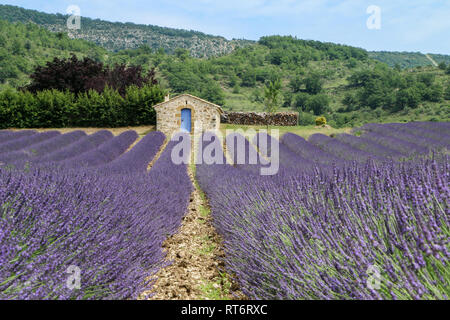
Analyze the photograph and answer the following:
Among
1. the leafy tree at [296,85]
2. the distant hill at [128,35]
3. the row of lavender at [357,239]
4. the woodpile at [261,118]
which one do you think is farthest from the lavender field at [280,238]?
the distant hill at [128,35]

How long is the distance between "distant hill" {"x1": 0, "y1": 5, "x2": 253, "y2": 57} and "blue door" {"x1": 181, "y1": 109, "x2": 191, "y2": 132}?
88365 millimetres

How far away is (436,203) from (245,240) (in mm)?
1265

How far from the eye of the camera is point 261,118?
72.8 ft

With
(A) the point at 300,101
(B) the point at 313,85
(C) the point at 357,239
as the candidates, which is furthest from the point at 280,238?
(B) the point at 313,85

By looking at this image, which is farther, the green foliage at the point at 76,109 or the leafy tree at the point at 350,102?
the leafy tree at the point at 350,102

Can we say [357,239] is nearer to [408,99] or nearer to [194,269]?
[194,269]

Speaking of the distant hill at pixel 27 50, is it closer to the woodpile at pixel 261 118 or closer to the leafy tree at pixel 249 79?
the leafy tree at pixel 249 79

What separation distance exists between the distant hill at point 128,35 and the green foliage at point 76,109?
286ft

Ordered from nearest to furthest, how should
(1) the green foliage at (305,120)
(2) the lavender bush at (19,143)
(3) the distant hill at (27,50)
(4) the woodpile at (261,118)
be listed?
(2) the lavender bush at (19,143) < (4) the woodpile at (261,118) < (1) the green foliage at (305,120) < (3) the distant hill at (27,50)

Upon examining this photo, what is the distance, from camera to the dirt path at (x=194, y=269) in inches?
94.7

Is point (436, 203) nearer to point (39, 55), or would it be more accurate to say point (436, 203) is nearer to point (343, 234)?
Answer: point (343, 234)

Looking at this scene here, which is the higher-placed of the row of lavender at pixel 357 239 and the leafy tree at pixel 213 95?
the leafy tree at pixel 213 95

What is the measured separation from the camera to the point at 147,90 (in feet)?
60.6

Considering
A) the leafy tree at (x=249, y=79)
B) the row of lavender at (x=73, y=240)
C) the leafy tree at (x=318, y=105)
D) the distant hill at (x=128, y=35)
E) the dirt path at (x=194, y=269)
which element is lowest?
the dirt path at (x=194, y=269)
